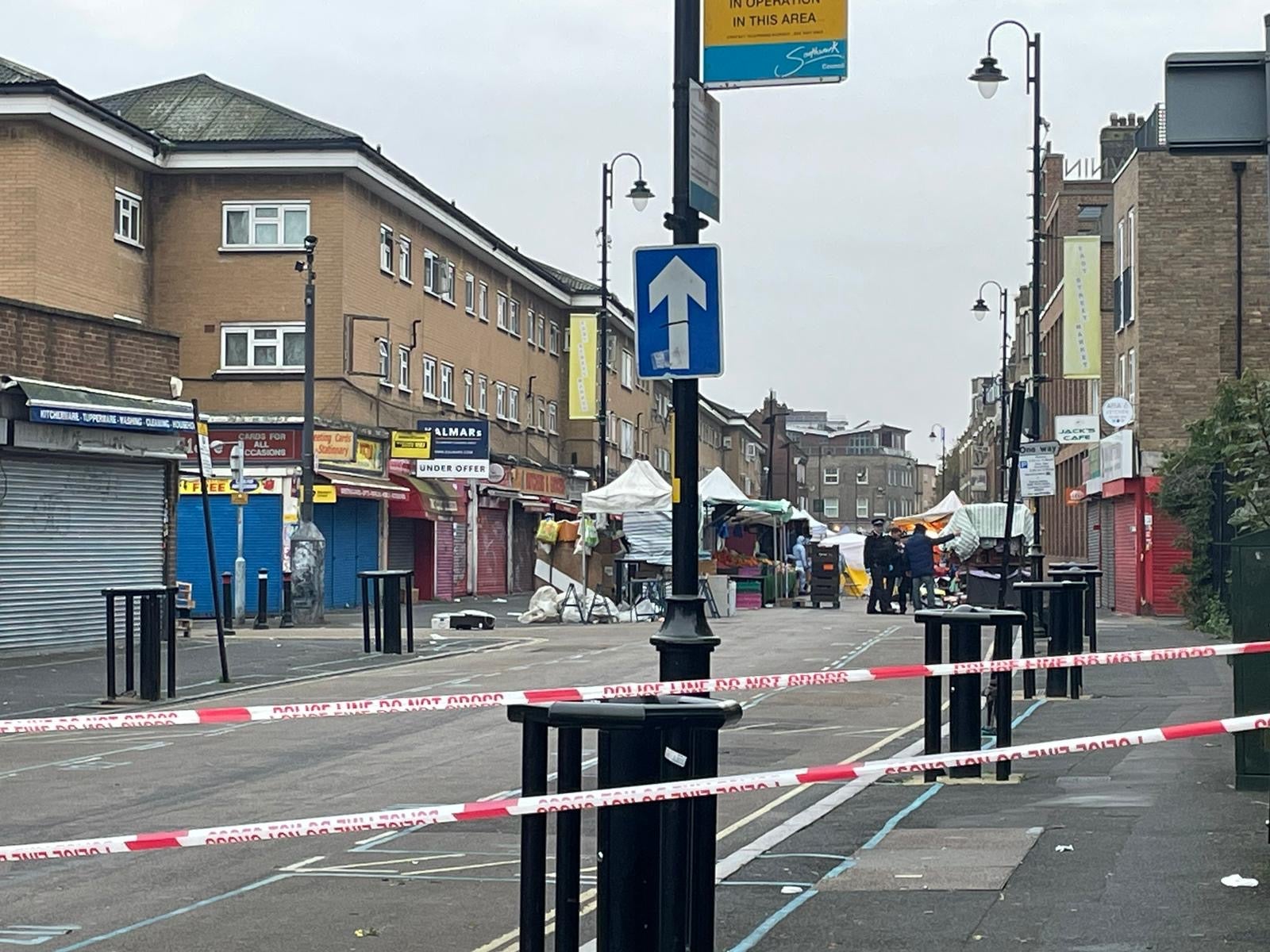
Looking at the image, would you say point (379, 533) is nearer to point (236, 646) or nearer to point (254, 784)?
point (236, 646)

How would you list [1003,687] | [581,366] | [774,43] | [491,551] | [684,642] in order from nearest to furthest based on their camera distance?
[684,642]
[774,43]
[1003,687]
[491,551]
[581,366]

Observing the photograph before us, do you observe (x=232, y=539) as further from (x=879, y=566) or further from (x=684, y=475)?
(x=684, y=475)

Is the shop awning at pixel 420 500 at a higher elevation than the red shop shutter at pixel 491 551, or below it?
higher

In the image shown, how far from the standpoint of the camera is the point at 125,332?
84.5ft

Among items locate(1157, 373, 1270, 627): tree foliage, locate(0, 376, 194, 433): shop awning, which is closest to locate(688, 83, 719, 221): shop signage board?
locate(1157, 373, 1270, 627): tree foliage

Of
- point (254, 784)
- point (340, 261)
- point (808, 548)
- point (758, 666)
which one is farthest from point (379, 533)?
point (254, 784)

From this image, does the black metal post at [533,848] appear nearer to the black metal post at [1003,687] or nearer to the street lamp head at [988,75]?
the black metal post at [1003,687]

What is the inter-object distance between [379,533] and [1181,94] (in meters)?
36.7

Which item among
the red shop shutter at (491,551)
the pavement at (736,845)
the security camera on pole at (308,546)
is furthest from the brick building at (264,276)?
the pavement at (736,845)

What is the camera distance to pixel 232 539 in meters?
38.1

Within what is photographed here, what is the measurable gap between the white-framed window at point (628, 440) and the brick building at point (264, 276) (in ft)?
85.6

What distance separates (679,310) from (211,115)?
37.1 meters

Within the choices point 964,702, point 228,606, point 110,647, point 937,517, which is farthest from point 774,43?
point 937,517

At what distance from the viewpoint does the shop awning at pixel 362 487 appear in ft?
127
